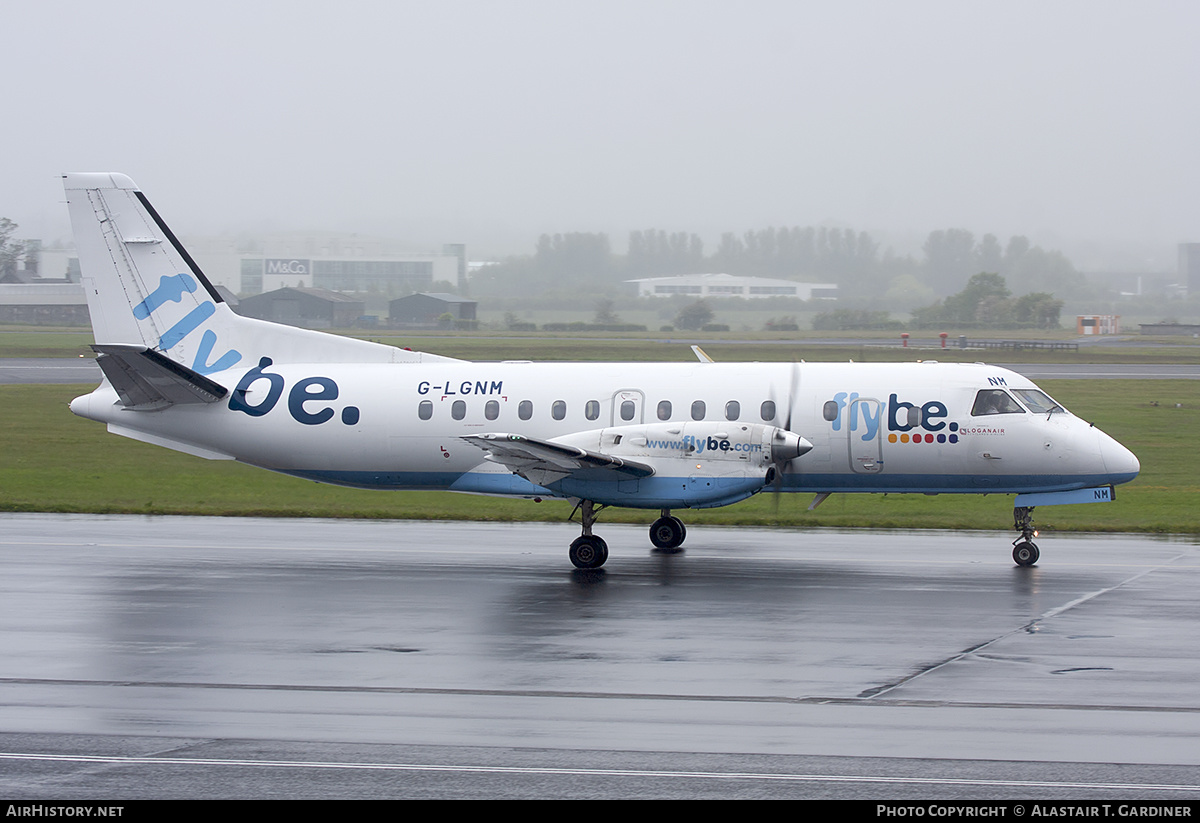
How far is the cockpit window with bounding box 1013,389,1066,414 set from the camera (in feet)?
61.6

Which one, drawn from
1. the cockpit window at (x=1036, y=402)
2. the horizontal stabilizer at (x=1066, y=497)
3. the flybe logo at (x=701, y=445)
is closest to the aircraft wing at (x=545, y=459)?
the flybe logo at (x=701, y=445)

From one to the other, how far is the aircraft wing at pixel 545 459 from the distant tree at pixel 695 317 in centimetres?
4864

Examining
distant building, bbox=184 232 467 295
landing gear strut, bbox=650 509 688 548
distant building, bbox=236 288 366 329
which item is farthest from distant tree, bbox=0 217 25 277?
landing gear strut, bbox=650 509 688 548

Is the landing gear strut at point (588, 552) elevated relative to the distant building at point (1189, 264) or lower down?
lower down

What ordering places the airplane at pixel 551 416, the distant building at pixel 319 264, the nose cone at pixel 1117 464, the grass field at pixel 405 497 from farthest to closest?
the distant building at pixel 319 264 → the grass field at pixel 405 497 → the nose cone at pixel 1117 464 → the airplane at pixel 551 416

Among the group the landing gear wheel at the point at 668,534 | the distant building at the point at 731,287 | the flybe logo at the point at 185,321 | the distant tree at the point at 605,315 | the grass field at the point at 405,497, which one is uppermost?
the distant building at the point at 731,287

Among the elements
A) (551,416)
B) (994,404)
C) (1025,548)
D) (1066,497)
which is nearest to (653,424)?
(551,416)

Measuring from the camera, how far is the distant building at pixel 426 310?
71750mm

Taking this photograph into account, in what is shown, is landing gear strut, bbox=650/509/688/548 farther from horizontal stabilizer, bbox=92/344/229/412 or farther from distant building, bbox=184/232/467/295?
distant building, bbox=184/232/467/295

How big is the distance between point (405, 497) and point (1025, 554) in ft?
51.8

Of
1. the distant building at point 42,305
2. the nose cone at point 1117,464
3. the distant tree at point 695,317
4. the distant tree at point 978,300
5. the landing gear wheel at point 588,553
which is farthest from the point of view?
the distant building at point 42,305

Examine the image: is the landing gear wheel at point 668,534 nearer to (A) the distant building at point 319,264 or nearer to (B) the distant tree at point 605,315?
(B) the distant tree at point 605,315

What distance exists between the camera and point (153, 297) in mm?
20922

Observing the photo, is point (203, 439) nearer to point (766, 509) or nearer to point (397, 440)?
point (397, 440)
